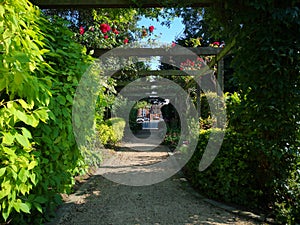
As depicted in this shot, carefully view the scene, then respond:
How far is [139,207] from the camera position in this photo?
3.25 m

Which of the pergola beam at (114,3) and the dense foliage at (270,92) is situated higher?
the pergola beam at (114,3)

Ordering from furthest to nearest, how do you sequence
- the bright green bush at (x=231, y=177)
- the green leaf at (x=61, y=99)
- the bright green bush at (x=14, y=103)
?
the bright green bush at (x=231, y=177)
the green leaf at (x=61, y=99)
the bright green bush at (x=14, y=103)

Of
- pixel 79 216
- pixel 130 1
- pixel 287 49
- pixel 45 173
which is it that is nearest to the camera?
pixel 45 173

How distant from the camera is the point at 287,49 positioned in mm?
2627

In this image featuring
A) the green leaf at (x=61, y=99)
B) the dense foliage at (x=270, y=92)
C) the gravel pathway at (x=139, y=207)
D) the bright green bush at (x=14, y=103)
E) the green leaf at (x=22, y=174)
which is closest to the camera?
the bright green bush at (x=14, y=103)

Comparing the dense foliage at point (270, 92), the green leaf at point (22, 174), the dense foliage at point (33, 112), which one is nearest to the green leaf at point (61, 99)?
the dense foliage at point (33, 112)

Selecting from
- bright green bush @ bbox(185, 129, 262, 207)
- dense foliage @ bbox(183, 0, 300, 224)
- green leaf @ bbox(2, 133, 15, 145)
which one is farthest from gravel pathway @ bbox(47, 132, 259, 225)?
green leaf @ bbox(2, 133, 15, 145)

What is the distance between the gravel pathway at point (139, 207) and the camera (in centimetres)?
282

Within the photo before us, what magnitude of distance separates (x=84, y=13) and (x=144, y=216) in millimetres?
5914

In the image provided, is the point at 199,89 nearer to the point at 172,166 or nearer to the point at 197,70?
the point at 197,70

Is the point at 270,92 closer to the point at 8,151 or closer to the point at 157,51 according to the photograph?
the point at 8,151

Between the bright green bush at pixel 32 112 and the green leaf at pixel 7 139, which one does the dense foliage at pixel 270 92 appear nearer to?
the bright green bush at pixel 32 112

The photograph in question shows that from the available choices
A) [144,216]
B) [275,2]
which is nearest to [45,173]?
[144,216]

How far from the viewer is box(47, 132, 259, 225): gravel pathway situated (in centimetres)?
282
